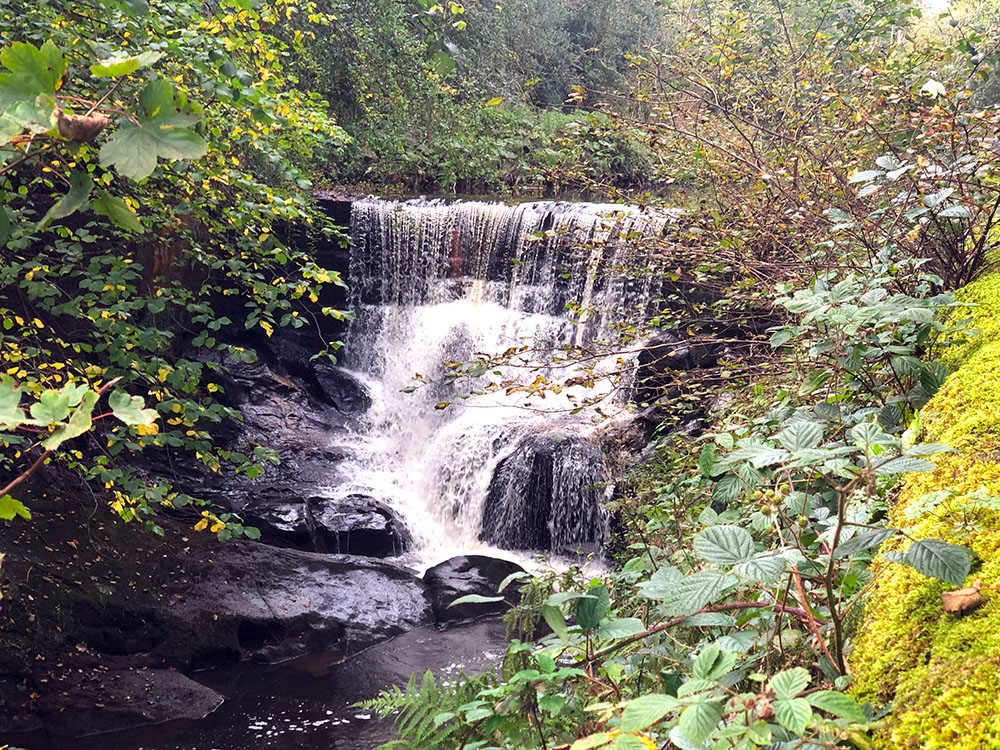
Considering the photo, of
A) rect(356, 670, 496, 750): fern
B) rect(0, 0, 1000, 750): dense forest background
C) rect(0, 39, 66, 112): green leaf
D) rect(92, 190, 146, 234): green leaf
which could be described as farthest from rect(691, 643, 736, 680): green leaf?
rect(0, 39, 66, 112): green leaf

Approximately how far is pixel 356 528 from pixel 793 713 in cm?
778

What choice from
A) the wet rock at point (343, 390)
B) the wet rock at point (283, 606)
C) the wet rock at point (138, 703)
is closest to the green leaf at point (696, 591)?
the wet rock at point (138, 703)

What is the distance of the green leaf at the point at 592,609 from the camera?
1561 millimetres

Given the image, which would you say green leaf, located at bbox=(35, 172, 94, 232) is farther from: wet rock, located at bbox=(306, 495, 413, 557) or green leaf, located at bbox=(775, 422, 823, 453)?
wet rock, located at bbox=(306, 495, 413, 557)

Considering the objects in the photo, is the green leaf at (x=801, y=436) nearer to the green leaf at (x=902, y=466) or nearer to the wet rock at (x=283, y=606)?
the green leaf at (x=902, y=466)

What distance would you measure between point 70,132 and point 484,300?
10.4 meters

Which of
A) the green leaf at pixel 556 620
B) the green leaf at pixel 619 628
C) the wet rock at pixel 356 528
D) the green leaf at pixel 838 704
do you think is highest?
the green leaf at pixel 838 704

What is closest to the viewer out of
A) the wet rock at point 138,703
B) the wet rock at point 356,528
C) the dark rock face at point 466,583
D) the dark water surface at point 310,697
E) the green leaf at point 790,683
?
the green leaf at point 790,683

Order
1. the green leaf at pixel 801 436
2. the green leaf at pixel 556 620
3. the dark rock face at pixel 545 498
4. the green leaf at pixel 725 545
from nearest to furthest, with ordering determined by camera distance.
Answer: the green leaf at pixel 725 545 → the green leaf at pixel 801 436 → the green leaf at pixel 556 620 → the dark rock face at pixel 545 498

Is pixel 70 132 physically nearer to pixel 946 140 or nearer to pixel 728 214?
pixel 946 140

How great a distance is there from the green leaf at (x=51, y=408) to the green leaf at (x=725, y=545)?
3.57 ft

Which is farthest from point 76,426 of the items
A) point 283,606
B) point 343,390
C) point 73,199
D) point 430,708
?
point 343,390

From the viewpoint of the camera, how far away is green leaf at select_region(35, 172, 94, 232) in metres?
1.16

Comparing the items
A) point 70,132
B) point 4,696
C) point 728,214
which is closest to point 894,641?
point 70,132
